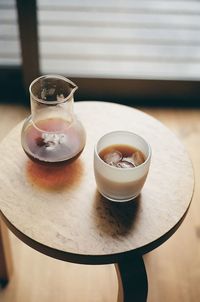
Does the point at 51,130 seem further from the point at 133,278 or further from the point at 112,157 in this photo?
the point at 133,278

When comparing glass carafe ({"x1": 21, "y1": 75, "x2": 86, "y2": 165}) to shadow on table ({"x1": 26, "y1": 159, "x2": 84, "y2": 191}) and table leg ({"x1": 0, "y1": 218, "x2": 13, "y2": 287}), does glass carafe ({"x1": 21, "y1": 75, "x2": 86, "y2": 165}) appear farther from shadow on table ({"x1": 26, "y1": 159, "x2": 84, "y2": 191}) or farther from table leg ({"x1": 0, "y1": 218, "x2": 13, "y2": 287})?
table leg ({"x1": 0, "y1": 218, "x2": 13, "y2": 287})

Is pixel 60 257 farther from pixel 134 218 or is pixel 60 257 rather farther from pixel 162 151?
pixel 162 151

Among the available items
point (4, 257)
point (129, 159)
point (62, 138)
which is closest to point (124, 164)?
point (129, 159)

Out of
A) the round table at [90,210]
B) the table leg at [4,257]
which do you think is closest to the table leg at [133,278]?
the round table at [90,210]

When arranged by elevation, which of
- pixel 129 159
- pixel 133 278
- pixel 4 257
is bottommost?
pixel 4 257

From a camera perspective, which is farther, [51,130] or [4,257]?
[4,257]

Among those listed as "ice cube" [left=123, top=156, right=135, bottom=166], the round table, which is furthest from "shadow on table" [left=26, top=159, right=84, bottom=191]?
"ice cube" [left=123, top=156, right=135, bottom=166]

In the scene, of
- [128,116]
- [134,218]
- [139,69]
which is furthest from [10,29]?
[134,218]
